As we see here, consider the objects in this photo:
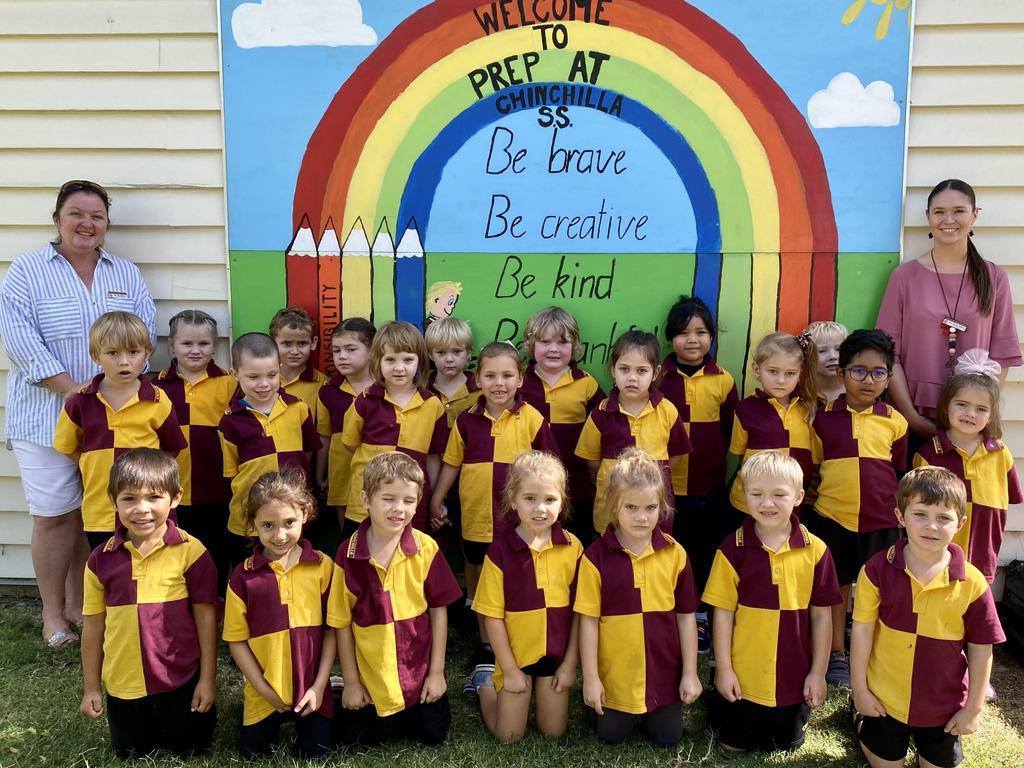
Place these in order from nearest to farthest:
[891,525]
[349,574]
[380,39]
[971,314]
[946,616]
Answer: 1. [946,616]
2. [349,574]
3. [891,525]
4. [971,314]
5. [380,39]

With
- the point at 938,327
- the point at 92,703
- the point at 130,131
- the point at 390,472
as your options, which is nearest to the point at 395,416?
the point at 390,472

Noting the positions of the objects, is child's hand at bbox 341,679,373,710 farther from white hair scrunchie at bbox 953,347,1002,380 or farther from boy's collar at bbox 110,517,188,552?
white hair scrunchie at bbox 953,347,1002,380

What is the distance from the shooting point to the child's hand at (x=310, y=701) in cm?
285

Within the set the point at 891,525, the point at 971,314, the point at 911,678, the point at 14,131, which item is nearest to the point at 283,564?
the point at 911,678

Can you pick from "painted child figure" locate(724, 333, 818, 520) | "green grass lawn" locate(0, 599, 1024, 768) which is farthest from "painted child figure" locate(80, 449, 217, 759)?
"painted child figure" locate(724, 333, 818, 520)

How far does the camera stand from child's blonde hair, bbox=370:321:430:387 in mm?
3637

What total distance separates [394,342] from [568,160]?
132 cm

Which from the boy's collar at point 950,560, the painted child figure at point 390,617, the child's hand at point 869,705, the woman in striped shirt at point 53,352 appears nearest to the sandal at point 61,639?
the woman in striped shirt at point 53,352

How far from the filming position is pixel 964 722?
271cm

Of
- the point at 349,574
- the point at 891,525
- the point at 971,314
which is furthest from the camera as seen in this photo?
the point at 971,314

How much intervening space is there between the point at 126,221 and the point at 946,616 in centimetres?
415

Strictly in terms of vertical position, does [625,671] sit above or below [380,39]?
below

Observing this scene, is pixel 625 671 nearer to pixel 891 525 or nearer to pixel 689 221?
pixel 891 525

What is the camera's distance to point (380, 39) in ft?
13.3
